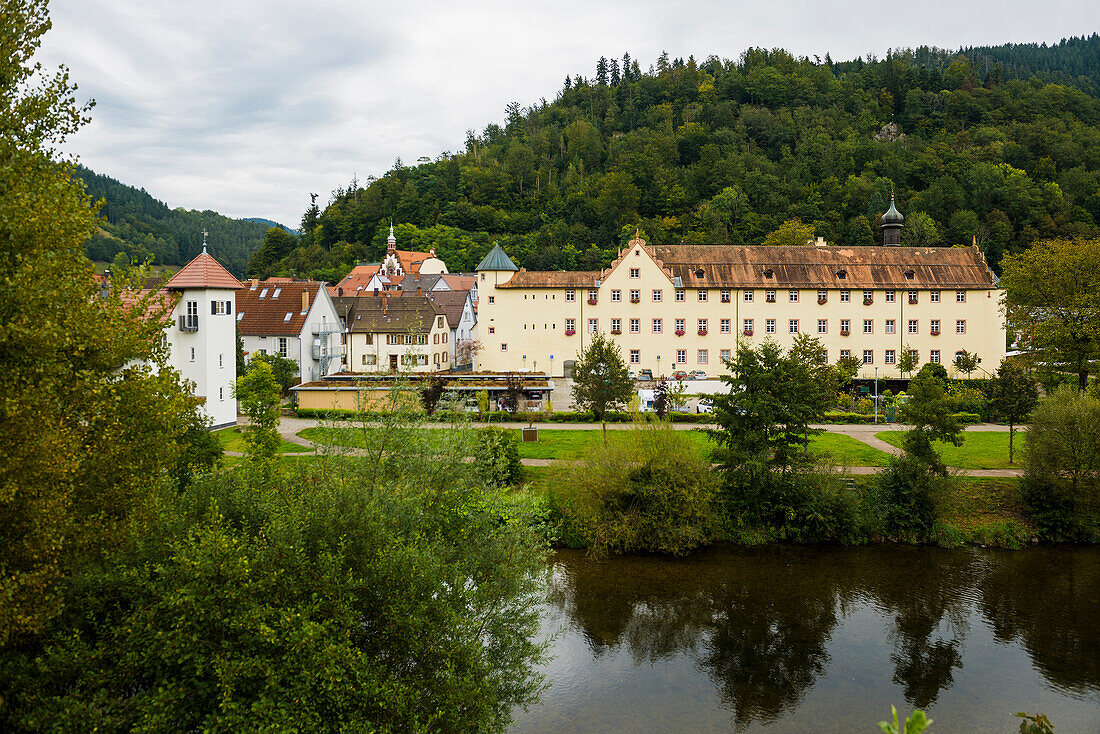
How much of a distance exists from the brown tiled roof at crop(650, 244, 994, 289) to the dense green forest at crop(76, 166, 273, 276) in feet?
256

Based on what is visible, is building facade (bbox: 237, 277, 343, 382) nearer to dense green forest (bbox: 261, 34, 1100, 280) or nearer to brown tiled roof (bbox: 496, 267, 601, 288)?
brown tiled roof (bbox: 496, 267, 601, 288)

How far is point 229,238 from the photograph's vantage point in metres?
153

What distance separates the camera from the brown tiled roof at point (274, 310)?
5003 cm

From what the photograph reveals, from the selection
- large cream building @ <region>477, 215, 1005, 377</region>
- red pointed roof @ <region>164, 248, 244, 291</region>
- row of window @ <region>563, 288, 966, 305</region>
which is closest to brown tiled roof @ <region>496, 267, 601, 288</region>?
large cream building @ <region>477, 215, 1005, 377</region>

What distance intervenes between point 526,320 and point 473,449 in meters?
36.9

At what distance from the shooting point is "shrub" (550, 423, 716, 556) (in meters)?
23.8

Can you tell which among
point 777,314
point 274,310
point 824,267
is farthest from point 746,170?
point 274,310

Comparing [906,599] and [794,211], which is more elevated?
[794,211]

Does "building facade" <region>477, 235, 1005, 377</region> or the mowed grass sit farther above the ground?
"building facade" <region>477, 235, 1005, 377</region>

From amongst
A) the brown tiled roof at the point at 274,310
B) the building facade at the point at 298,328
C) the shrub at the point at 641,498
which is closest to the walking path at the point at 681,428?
the shrub at the point at 641,498

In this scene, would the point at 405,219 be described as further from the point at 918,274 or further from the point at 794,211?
the point at 918,274

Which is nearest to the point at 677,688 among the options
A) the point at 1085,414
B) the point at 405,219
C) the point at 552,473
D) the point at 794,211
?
the point at 552,473

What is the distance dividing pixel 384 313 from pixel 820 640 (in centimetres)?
4171

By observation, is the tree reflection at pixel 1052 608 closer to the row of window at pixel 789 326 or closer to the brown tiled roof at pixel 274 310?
the row of window at pixel 789 326
